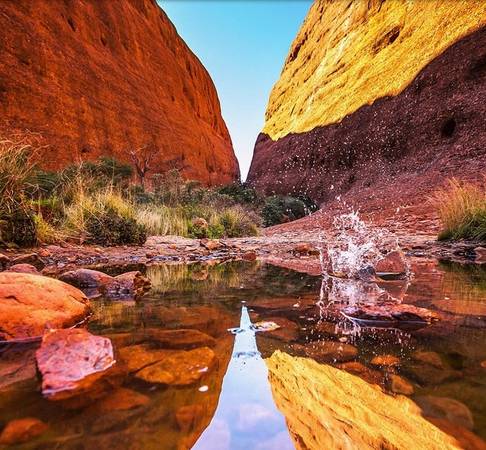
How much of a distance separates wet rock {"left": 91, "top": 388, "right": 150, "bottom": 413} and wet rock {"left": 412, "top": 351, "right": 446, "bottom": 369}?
1.03 meters

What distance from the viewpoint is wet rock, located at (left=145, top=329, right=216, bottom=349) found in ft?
5.36

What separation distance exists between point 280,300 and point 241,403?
1.53 metres

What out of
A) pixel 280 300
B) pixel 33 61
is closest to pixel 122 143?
pixel 33 61

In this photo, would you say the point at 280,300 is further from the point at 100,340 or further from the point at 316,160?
the point at 316,160

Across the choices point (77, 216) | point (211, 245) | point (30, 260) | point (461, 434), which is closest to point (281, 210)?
point (211, 245)

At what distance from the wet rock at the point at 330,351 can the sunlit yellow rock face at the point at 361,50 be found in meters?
15.5

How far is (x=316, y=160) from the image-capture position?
22266mm

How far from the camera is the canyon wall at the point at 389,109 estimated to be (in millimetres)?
12586

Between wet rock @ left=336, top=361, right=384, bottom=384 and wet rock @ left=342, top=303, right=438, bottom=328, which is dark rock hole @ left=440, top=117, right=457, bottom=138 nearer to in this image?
wet rock @ left=342, top=303, right=438, bottom=328

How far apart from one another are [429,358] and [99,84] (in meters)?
25.8

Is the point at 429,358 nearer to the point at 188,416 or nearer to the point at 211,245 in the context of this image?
the point at 188,416

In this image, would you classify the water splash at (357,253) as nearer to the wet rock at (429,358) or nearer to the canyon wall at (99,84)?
the wet rock at (429,358)

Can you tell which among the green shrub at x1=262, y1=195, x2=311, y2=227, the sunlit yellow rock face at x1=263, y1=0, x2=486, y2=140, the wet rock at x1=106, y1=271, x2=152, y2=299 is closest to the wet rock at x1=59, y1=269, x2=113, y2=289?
the wet rock at x1=106, y1=271, x2=152, y2=299

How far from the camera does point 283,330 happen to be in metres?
1.89
